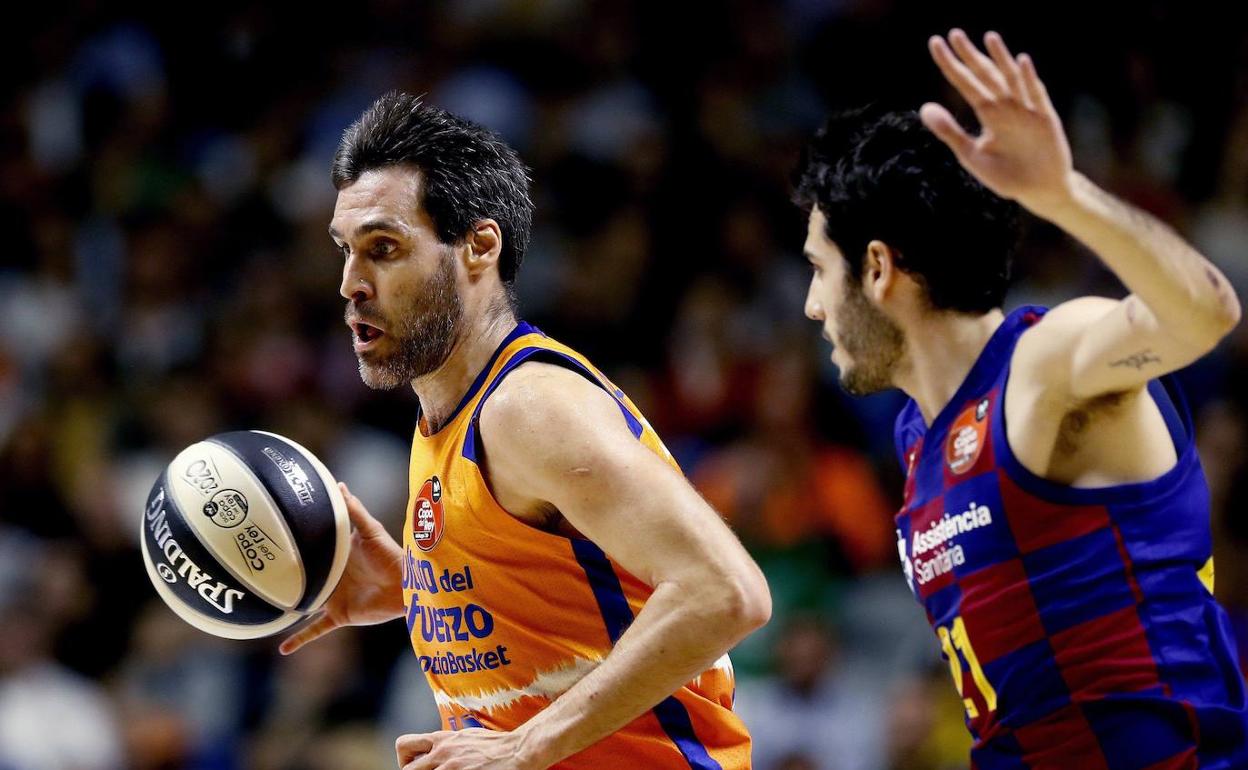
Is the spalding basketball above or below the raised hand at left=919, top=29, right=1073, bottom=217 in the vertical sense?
below

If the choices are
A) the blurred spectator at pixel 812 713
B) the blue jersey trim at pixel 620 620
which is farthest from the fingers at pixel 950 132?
the blurred spectator at pixel 812 713

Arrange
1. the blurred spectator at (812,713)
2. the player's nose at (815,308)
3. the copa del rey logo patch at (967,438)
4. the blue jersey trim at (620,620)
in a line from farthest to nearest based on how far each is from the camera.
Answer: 1. the blurred spectator at (812,713)
2. the player's nose at (815,308)
3. the blue jersey trim at (620,620)
4. the copa del rey logo patch at (967,438)

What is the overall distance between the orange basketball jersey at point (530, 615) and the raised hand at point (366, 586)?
743 millimetres

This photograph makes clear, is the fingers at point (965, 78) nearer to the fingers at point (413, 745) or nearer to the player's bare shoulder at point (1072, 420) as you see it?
the player's bare shoulder at point (1072, 420)

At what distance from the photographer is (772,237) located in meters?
9.91

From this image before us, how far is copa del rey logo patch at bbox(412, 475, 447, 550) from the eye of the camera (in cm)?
407

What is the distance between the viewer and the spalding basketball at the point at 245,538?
14.4 ft

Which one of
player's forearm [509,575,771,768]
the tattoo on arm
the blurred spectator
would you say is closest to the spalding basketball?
player's forearm [509,575,771,768]

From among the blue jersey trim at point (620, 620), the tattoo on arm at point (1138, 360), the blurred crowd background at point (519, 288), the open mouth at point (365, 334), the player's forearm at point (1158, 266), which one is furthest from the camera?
the blurred crowd background at point (519, 288)

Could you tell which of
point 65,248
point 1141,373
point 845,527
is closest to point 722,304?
point 845,527

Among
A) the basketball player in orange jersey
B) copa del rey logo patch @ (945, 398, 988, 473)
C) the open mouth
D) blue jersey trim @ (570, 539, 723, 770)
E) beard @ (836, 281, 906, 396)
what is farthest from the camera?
the open mouth

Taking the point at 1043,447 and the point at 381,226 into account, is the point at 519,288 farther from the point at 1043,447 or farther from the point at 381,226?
the point at 1043,447

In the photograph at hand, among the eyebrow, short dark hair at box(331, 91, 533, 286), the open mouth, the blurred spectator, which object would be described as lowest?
the blurred spectator

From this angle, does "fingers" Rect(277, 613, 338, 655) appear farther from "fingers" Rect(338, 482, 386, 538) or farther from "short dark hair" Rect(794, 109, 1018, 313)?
"short dark hair" Rect(794, 109, 1018, 313)
